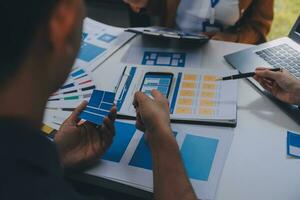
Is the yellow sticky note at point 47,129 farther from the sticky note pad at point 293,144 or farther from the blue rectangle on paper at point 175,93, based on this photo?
the sticky note pad at point 293,144

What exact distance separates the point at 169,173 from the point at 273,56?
0.55m

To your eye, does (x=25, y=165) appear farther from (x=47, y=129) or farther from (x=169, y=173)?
(x=47, y=129)

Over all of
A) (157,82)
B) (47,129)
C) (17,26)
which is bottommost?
(47,129)

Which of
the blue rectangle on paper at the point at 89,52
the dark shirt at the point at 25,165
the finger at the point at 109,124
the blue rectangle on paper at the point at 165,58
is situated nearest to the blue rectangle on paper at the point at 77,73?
the blue rectangle on paper at the point at 89,52

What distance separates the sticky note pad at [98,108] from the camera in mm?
924

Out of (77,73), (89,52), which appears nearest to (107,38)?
(89,52)

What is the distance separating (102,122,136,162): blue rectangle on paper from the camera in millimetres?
898

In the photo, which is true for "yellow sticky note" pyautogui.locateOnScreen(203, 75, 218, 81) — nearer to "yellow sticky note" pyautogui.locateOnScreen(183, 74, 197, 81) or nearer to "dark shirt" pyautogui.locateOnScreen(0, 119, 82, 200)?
"yellow sticky note" pyautogui.locateOnScreen(183, 74, 197, 81)

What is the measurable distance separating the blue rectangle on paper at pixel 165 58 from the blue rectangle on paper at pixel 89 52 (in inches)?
5.9

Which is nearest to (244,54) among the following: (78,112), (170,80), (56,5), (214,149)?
(170,80)

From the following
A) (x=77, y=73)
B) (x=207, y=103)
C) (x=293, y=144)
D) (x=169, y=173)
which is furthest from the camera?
(x=77, y=73)

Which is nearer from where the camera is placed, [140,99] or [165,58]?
[140,99]

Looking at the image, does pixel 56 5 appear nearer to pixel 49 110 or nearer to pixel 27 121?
pixel 27 121

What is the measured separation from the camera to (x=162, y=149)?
0.84 metres
